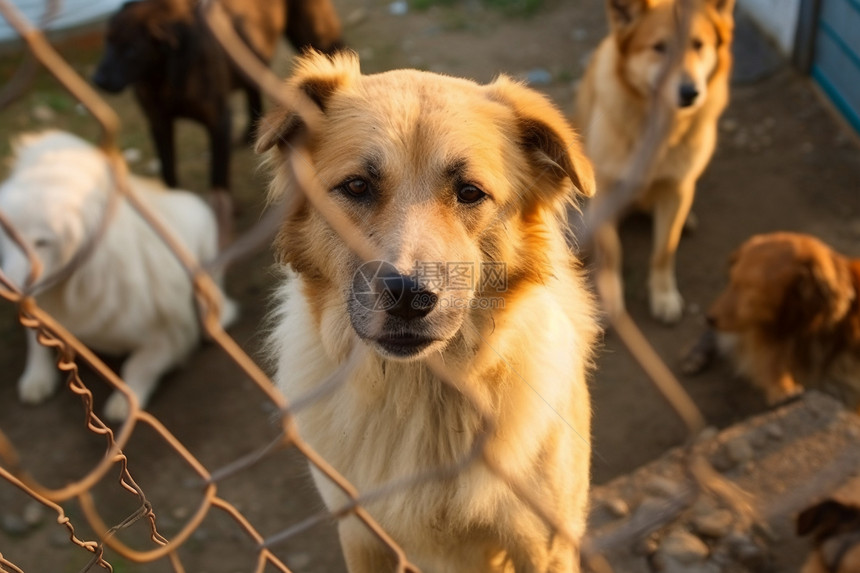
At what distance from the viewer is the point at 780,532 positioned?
3.00 metres

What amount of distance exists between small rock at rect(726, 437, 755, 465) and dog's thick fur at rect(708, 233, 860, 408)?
750 mm

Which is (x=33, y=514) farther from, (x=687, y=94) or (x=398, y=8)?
(x=398, y=8)

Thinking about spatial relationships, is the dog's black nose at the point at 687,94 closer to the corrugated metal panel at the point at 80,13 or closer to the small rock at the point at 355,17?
the small rock at the point at 355,17

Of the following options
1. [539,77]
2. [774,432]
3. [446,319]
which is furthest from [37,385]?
[539,77]

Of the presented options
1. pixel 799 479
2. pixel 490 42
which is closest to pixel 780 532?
pixel 799 479

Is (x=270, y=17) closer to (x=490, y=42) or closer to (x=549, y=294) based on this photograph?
(x=490, y=42)

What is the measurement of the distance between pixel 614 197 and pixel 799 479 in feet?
8.71

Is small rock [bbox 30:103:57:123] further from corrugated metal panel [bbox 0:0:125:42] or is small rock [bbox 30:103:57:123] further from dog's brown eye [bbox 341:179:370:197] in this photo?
dog's brown eye [bbox 341:179:370:197]

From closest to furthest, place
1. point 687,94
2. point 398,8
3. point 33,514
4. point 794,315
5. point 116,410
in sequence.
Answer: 1. point 33,514
2. point 794,315
3. point 687,94
4. point 116,410
5. point 398,8

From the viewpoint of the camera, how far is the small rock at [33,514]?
3.67 m

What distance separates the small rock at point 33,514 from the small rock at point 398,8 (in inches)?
217

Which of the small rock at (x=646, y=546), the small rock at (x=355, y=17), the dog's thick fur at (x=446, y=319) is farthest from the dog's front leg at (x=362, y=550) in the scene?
the small rock at (x=355, y=17)

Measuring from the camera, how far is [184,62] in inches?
190

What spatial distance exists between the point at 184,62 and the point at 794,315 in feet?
12.1
